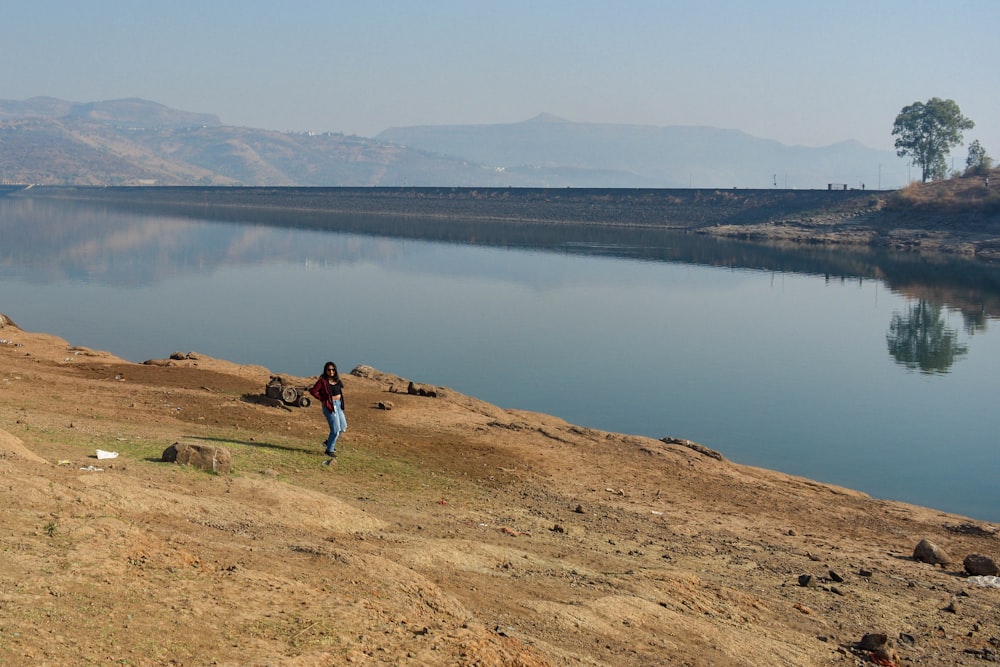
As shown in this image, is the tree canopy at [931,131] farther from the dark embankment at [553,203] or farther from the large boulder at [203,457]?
the large boulder at [203,457]

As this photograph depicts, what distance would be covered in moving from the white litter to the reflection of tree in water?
23.5 metres

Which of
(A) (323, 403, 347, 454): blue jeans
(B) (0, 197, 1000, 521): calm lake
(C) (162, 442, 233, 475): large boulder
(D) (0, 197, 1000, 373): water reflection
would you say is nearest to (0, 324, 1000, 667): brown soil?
(C) (162, 442, 233, 475): large boulder

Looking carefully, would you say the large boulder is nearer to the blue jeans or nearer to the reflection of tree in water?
the blue jeans

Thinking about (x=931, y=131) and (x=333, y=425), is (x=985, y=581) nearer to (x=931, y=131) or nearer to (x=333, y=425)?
(x=333, y=425)

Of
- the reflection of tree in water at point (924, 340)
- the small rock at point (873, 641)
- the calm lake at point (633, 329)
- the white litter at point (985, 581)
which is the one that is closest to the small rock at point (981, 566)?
the white litter at point (985, 581)

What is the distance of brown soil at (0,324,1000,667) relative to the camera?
26.6 feet

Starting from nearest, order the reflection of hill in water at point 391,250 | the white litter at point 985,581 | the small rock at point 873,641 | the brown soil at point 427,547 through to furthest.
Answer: the brown soil at point 427,547, the small rock at point 873,641, the white litter at point 985,581, the reflection of hill in water at point 391,250

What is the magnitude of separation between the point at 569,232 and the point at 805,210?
2338 centimetres

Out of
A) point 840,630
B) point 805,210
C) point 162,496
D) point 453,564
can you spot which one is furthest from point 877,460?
point 805,210

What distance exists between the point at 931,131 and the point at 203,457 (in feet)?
365

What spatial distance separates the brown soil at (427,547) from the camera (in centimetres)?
811

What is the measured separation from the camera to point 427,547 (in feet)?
37.3

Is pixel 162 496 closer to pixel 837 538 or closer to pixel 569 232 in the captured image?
pixel 837 538

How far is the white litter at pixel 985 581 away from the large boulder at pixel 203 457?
9755 millimetres
